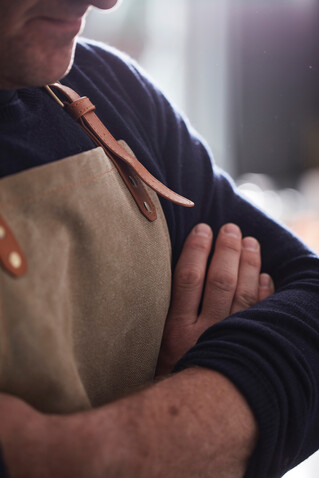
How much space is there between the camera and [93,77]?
42.3 inches

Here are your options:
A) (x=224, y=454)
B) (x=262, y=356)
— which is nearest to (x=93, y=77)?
(x=262, y=356)

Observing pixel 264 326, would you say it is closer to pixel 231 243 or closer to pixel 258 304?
pixel 258 304

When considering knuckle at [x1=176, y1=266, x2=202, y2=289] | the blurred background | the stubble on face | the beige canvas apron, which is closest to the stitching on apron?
the beige canvas apron

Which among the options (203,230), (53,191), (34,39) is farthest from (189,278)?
(34,39)

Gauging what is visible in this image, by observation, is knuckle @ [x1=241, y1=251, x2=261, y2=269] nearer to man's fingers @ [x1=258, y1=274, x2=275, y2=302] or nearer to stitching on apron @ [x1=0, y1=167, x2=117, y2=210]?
man's fingers @ [x1=258, y1=274, x2=275, y2=302]

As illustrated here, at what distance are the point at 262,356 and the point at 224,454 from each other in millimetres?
156

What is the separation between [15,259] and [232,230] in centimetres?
52

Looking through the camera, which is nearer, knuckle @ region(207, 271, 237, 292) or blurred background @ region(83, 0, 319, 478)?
knuckle @ region(207, 271, 237, 292)

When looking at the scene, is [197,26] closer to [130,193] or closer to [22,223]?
[130,193]

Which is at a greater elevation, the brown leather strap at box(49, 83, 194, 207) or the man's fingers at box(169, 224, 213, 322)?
the brown leather strap at box(49, 83, 194, 207)

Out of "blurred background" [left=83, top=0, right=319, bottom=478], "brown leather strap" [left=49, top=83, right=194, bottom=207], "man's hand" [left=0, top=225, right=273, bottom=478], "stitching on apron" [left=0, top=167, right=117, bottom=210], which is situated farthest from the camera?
"blurred background" [left=83, top=0, right=319, bottom=478]

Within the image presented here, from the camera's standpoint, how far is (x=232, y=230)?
3.69ft

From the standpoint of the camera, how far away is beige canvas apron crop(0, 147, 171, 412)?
2.38 feet

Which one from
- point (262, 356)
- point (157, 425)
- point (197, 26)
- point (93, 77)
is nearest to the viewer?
point (157, 425)
